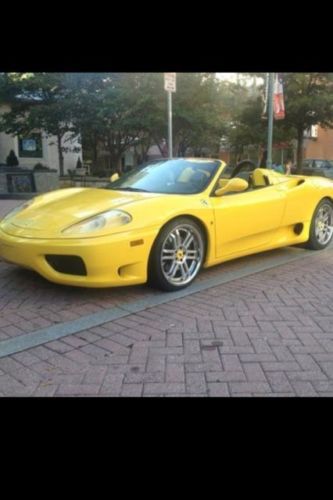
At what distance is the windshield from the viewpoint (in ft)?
15.8

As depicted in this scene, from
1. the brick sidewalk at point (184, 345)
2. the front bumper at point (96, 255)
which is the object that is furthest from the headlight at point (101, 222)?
the brick sidewalk at point (184, 345)

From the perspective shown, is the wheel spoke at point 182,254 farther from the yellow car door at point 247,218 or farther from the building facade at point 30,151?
the building facade at point 30,151

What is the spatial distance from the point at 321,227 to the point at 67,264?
381cm

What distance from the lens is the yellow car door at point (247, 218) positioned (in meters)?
4.75

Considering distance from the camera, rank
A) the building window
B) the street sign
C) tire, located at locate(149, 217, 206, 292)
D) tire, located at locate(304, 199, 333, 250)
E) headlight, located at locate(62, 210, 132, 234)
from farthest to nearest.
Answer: the building window < the street sign < tire, located at locate(304, 199, 333, 250) < tire, located at locate(149, 217, 206, 292) < headlight, located at locate(62, 210, 132, 234)

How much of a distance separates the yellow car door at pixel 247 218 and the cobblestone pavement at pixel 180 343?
474 mm

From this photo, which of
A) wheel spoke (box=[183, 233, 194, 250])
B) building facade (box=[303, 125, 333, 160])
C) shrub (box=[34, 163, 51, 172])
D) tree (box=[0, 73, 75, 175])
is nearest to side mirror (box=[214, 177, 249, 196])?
wheel spoke (box=[183, 233, 194, 250])

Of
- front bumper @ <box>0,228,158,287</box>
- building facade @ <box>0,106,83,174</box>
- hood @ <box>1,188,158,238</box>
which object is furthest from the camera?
building facade @ <box>0,106,83,174</box>

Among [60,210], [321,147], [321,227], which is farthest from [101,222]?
[321,147]

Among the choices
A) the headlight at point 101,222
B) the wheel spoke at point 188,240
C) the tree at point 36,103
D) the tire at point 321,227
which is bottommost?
the tire at point 321,227

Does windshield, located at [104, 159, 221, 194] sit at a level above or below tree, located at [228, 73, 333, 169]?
below

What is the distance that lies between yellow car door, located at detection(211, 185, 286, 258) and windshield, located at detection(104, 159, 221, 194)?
305 millimetres

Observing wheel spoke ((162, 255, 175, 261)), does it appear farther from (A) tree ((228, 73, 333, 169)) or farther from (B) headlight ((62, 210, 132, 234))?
(A) tree ((228, 73, 333, 169))

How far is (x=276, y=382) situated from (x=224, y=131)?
18.3 meters
